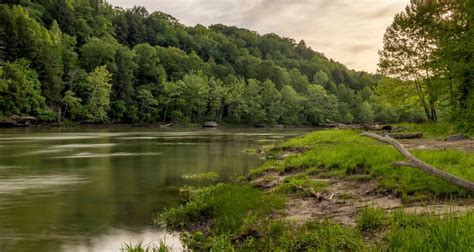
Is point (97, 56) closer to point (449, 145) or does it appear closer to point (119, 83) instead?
point (119, 83)

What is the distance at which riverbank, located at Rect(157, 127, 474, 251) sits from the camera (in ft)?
26.5

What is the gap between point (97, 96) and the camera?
109000mm

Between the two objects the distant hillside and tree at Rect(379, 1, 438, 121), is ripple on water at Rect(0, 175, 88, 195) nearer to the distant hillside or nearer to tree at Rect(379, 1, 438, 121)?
tree at Rect(379, 1, 438, 121)

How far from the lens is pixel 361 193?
46.3 ft

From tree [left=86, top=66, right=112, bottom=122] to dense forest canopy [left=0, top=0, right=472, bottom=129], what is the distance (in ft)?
0.90

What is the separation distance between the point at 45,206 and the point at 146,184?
6.22 meters

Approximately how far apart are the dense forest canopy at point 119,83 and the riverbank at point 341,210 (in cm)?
4077

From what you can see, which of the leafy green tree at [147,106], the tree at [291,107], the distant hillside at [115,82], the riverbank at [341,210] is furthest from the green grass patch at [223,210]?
the tree at [291,107]

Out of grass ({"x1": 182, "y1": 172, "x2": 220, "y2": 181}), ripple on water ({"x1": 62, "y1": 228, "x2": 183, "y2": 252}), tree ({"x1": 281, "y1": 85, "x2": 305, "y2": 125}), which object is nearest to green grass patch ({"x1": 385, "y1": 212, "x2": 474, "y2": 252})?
ripple on water ({"x1": 62, "y1": 228, "x2": 183, "y2": 252})

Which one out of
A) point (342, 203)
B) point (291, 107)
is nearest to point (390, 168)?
point (342, 203)

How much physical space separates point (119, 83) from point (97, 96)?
16590 mm

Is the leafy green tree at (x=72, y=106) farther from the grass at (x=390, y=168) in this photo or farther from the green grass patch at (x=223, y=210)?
the green grass patch at (x=223, y=210)

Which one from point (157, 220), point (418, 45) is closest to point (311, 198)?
point (157, 220)

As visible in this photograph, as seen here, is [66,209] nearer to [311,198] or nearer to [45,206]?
[45,206]
